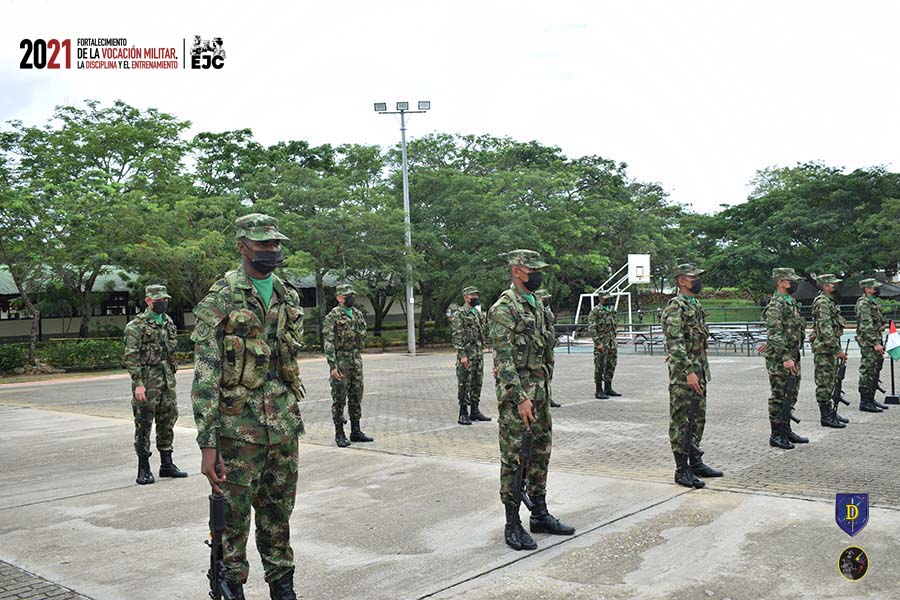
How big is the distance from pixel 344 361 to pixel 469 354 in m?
3.00

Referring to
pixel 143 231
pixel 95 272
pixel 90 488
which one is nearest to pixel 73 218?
pixel 143 231

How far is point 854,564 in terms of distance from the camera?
4.69 meters

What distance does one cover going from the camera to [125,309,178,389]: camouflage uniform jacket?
8.95 metres

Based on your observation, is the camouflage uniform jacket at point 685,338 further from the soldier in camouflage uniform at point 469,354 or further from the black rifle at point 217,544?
Result: the soldier in camouflage uniform at point 469,354

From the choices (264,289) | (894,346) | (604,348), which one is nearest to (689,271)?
(264,289)

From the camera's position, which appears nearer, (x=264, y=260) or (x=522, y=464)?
(x=264, y=260)

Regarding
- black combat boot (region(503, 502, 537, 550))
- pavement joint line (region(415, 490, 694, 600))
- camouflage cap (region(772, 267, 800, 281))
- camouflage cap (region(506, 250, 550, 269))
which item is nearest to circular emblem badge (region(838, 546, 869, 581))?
pavement joint line (region(415, 490, 694, 600))

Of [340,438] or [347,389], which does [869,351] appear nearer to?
[347,389]

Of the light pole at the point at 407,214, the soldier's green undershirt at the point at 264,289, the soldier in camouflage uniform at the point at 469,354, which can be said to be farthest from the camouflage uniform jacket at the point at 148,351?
the light pole at the point at 407,214

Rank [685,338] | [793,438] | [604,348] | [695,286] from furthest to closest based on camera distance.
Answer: [604,348] → [793,438] → [695,286] → [685,338]

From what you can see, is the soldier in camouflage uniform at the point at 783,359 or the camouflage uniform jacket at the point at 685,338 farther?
the soldier in camouflage uniform at the point at 783,359

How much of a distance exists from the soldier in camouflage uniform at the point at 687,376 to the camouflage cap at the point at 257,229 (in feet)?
14.9

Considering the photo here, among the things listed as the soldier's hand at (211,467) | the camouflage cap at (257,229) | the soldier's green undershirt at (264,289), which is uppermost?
the camouflage cap at (257,229)

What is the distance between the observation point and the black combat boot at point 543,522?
6.19 meters
